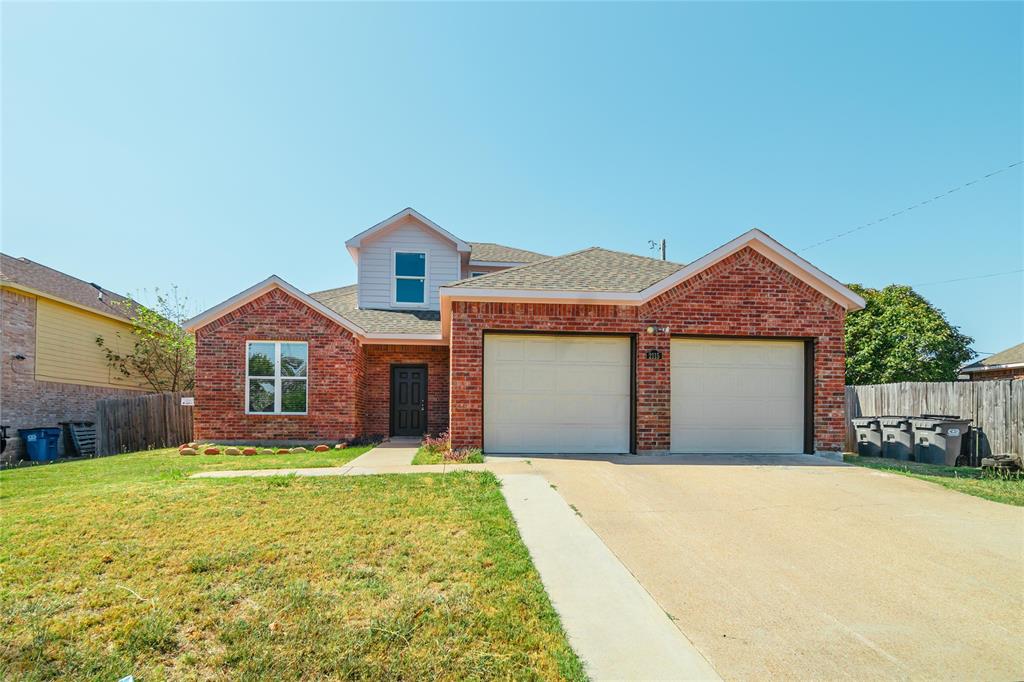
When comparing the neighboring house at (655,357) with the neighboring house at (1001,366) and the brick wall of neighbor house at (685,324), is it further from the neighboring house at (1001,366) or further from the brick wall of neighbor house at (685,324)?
the neighboring house at (1001,366)

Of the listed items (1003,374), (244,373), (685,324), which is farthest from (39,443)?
(1003,374)

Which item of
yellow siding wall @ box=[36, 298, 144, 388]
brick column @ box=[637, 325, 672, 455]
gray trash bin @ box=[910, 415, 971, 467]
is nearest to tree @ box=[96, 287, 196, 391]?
yellow siding wall @ box=[36, 298, 144, 388]

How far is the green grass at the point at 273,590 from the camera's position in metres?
2.73

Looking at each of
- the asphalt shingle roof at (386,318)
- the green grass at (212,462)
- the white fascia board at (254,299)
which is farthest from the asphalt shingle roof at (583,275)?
the green grass at (212,462)

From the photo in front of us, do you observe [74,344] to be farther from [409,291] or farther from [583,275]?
[583,275]

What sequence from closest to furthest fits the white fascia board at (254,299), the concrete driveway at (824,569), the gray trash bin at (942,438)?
the concrete driveway at (824,569), the gray trash bin at (942,438), the white fascia board at (254,299)

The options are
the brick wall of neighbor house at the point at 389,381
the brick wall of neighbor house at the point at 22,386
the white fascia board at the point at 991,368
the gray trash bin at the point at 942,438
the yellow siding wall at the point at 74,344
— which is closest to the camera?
the gray trash bin at the point at 942,438

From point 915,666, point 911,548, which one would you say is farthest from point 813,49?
point 915,666

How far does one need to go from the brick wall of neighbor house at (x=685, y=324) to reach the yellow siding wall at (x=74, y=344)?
1410 cm

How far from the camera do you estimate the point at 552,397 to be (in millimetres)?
9781

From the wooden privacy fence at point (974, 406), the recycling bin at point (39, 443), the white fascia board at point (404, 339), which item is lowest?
the recycling bin at point (39, 443)

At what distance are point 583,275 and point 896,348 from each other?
15.7 metres

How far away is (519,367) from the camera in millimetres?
9766

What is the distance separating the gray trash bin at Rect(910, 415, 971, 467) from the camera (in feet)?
33.7
